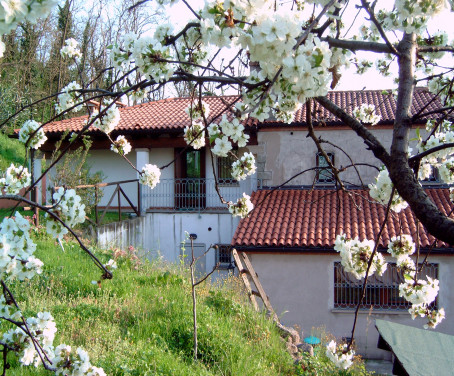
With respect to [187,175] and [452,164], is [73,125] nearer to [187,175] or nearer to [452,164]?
[187,175]

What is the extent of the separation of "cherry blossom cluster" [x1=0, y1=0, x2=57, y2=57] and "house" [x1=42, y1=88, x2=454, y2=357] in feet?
26.7

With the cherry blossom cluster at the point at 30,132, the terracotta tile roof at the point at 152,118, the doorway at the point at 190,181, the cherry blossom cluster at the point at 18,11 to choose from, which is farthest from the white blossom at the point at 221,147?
the doorway at the point at 190,181

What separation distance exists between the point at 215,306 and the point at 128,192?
896cm

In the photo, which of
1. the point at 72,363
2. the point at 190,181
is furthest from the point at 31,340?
the point at 190,181

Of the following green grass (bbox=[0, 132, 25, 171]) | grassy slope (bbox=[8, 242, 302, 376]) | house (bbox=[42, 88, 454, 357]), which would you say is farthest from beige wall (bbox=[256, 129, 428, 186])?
green grass (bbox=[0, 132, 25, 171])

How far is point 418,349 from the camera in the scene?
6.10m

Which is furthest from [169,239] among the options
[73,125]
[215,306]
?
[215,306]

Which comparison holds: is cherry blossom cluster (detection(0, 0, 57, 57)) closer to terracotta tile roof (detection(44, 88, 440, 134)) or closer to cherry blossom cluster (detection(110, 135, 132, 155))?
cherry blossom cluster (detection(110, 135, 132, 155))

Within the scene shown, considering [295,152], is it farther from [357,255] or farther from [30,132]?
[357,255]

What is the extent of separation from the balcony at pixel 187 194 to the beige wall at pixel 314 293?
3410mm

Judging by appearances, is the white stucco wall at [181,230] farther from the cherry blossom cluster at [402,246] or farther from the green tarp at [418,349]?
the cherry blossom cluster at [402,246]

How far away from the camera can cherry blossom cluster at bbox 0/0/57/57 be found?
1.02 m

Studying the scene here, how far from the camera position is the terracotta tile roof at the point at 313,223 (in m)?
11.0

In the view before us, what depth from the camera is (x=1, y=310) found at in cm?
197
